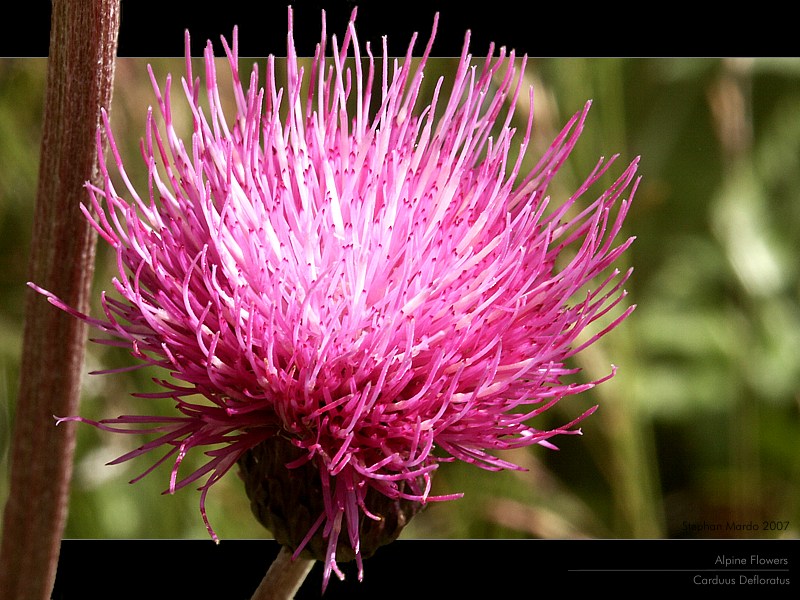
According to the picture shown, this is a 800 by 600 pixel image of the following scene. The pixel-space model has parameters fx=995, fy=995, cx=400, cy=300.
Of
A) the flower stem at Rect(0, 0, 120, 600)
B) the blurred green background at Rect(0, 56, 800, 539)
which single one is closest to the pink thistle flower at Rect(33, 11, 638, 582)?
the flower stem at Rect(0, 0, 120, 600)

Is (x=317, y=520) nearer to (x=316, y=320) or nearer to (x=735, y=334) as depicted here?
(x=316, y=320)

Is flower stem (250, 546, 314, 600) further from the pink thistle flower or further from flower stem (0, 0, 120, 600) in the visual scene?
flower stem (0, 0, 120, 600)

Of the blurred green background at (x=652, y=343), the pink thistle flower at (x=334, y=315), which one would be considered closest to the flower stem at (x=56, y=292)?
the pink thistle flower at (x=334, y=315)

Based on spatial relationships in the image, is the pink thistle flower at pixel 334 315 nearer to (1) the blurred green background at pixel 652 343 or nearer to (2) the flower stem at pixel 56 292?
(2) the flower stem at pixel 56 292

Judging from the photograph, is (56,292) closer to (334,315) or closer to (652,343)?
(334,315)

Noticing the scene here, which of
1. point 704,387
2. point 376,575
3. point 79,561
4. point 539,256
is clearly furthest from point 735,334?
point 79,561

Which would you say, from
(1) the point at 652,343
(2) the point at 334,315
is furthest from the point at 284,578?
(1) the point at 652,343

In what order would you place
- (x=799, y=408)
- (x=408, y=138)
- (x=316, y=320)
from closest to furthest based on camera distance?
(x=316, y=320)
(x=408, y=138)
(x=799, y=408)
